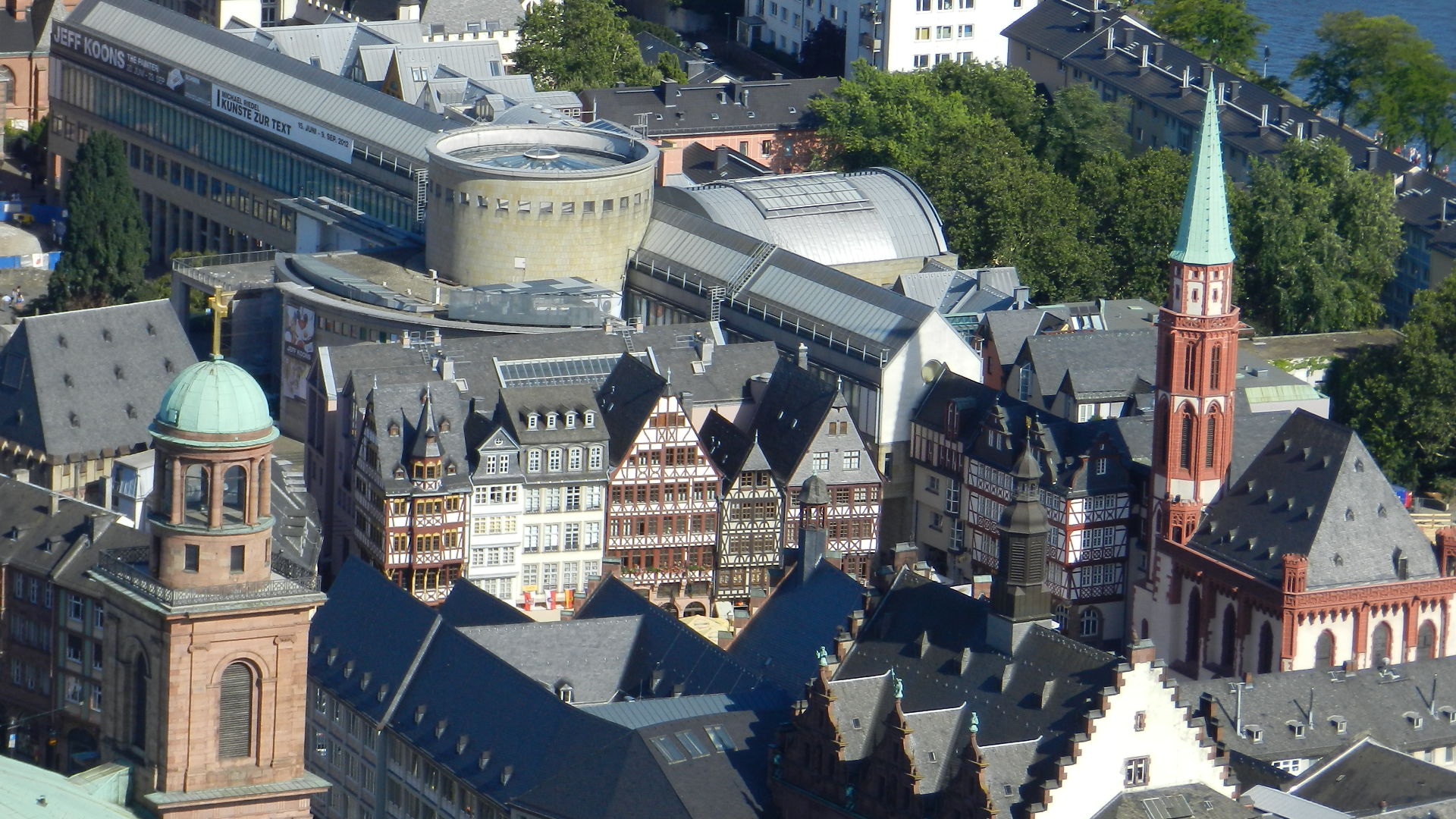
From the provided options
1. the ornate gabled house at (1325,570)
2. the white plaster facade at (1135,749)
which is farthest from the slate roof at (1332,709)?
the white plaster facade at (1135,749)

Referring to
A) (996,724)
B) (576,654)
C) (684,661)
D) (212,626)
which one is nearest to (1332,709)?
(996,724)

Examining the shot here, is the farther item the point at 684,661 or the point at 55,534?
the point at 55,534

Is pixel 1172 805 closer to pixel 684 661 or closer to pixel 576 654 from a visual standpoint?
pixel 684 661

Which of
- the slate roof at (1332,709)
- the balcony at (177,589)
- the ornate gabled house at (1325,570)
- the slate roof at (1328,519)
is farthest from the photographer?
the slate roof at (1328,519)

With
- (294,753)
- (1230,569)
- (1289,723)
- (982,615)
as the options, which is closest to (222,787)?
(294,753)

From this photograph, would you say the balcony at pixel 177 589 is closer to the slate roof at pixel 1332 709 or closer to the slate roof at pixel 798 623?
the slate roof at pixel 798 623

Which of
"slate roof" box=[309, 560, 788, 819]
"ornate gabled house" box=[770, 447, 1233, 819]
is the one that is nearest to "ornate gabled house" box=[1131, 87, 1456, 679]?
"ornate gabled house" box=[770, 447, 1233, 819]
